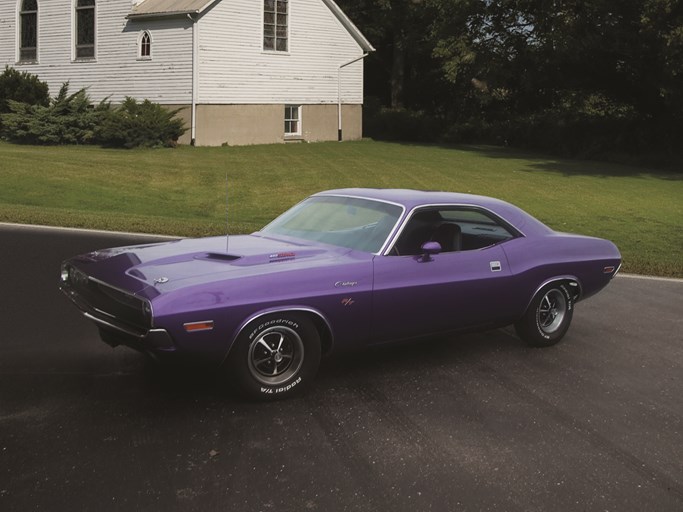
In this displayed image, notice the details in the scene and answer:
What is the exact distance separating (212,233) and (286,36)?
79.1ft

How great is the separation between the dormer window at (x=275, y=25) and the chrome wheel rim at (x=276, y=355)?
31.1 m

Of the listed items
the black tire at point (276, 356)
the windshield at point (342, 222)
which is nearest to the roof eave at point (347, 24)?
the windshield at point (342, 222)

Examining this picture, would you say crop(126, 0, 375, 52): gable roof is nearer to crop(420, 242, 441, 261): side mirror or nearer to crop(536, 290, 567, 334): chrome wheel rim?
crop(536, 290, 567, 334): chrome wheel rim

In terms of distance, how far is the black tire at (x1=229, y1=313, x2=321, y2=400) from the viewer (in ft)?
16.8

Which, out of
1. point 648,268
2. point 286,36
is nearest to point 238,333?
point 648,268

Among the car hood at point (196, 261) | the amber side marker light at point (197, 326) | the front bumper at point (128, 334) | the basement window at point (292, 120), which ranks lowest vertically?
the front bumper at point (128, 334)

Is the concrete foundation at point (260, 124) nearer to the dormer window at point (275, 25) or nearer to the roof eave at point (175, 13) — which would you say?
the dormer window at point (275, 25)

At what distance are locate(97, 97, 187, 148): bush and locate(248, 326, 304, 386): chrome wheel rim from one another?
84.6 feet

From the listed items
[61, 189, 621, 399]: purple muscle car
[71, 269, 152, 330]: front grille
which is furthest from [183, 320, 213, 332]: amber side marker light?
[71, 269, 152, 330]: front grille

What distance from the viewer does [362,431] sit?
15.8 feet

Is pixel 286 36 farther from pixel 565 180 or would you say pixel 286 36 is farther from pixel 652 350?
pixel 652 350

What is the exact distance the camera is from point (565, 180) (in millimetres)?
25172

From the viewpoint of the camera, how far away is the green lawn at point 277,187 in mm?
14648

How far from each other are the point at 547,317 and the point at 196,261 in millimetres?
3188
